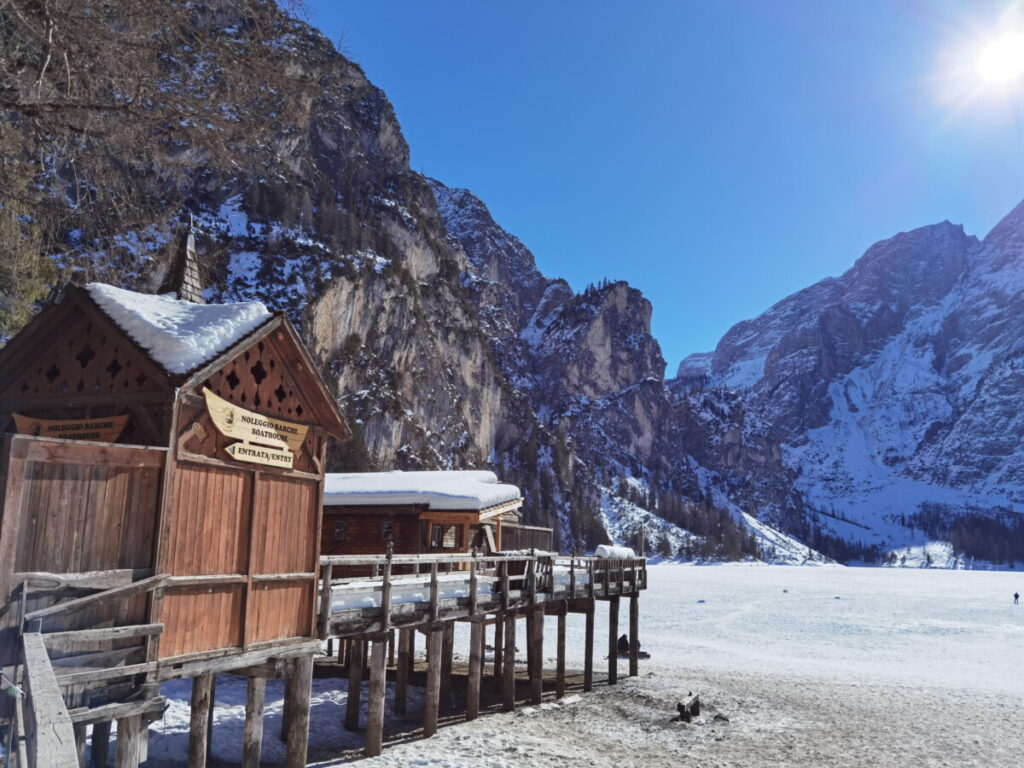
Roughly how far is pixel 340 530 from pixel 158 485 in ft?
54.1

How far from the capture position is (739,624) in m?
52.9

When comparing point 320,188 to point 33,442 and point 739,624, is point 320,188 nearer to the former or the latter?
point 739,624

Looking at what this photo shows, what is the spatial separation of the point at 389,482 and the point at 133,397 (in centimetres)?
1713

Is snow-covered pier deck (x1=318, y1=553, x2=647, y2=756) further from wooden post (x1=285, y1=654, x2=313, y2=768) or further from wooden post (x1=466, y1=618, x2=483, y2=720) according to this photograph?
wooden post (x1=285, y1=654, x2=313, y2=768)

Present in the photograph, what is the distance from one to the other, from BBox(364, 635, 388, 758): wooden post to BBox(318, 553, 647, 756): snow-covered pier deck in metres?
0.02

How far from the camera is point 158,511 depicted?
9039 mm

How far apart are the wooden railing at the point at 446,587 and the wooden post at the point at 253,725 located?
1327mm

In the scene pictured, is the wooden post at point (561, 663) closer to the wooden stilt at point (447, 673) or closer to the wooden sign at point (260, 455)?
the wooden stilt at point (447, 673)

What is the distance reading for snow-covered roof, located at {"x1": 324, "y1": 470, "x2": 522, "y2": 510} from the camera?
2455cm

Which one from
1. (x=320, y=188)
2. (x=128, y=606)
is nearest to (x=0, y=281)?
(x=128, y=606)

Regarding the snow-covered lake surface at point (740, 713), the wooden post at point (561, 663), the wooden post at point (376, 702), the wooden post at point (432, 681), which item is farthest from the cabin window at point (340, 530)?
the wooden post at point (376, 702)

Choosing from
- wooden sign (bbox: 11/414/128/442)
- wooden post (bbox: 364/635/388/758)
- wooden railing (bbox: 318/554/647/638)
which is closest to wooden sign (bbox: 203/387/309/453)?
wooden sign (bbox: 11/414/128/442)

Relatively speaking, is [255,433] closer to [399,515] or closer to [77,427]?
[77,427]

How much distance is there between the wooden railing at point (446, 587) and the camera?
1384 cm
